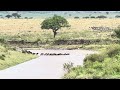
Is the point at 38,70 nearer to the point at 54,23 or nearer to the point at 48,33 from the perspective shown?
the point at 54,23

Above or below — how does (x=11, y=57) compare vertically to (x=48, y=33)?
above

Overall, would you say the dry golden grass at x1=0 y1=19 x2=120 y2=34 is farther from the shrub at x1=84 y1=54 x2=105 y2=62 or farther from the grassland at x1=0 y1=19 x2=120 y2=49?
the shrub at x1=84 y1=54 x2=105 y2=62

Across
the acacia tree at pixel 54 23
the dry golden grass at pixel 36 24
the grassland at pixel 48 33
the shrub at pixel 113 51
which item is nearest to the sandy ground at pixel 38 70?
the shrub at pixel 113 51

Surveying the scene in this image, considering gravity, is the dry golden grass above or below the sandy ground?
below

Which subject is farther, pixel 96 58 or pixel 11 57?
pixel 11 57

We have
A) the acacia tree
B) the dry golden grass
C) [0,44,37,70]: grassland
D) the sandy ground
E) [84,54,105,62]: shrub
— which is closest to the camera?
the sandy ground

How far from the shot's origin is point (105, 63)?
835 inches

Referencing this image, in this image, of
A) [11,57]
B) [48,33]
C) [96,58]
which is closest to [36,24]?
[48,33]

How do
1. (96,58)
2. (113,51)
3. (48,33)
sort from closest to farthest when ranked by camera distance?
(96,58) → (113,51) → (48,33)

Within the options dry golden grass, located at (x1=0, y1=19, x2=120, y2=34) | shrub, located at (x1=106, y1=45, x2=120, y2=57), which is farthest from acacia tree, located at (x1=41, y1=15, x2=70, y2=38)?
shrub, located at (x1=106, y1=45, x2=120, y2=57)
